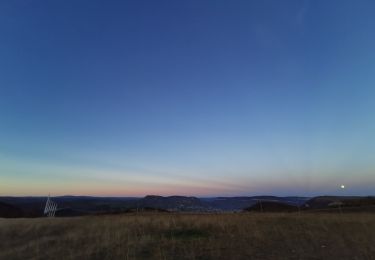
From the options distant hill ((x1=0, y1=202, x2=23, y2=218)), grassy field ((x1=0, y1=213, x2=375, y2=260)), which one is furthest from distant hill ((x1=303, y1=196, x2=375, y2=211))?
distant hill ((x1=0, y1=202, x2=23, y2=218))

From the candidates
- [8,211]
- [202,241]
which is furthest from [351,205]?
[8,211]

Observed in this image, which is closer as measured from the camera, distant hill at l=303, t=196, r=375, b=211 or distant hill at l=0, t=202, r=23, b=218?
distant hill at l=303, t=196, r=375, b=211

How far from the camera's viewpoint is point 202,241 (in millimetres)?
19594

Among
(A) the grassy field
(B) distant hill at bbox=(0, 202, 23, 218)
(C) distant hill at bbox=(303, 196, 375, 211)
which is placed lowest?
(A) the grassy field

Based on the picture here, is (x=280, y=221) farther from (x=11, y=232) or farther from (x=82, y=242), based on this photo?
(x=11, y=232)

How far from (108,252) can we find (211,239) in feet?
15.6

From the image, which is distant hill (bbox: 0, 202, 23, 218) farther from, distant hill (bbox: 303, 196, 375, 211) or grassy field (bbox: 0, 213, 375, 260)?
grassy field (bbox: 0, 213, 375, 260)

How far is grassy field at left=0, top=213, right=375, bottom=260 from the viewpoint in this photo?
56.4 ft

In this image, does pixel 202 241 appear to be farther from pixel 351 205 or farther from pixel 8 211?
pixel 8 211

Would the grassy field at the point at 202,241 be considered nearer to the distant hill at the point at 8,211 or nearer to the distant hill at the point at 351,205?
the distant hill at the point at 351,205

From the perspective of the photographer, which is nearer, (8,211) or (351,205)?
(351,205)

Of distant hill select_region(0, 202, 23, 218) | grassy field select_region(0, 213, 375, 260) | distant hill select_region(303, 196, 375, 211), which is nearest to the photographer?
grassy field select_region(0, 213, 375, 260)

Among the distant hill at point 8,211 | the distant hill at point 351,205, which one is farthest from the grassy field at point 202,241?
the distant hill at point 8,211

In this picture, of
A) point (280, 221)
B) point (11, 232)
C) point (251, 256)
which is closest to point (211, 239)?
point (251, 256)
